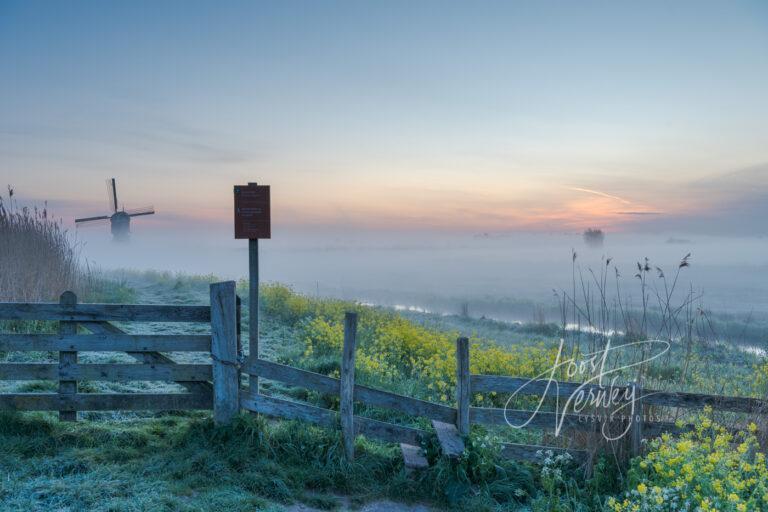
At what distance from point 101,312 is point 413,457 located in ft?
15.6

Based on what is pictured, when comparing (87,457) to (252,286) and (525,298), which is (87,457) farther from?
(525,298)

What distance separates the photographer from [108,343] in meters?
7.50

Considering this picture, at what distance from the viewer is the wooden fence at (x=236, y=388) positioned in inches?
270

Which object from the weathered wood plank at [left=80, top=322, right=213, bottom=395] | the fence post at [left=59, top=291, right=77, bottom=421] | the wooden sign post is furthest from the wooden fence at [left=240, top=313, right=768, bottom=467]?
the fence post at [left=59, top=291, right=77, bottom=421]

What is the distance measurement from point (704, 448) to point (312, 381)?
477 cm

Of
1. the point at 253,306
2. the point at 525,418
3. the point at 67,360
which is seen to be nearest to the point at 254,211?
the point at 253,306

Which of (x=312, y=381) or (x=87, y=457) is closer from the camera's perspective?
(x=87, y=457)

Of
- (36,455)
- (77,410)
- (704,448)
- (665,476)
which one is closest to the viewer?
(665,476)

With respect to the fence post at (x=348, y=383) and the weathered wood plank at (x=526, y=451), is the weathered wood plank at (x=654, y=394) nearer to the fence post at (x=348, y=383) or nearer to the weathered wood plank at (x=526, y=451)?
the weathered wood plank at (x=526, y=451)

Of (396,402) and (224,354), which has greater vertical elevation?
(224,354)

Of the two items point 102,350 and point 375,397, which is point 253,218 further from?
point 375,397

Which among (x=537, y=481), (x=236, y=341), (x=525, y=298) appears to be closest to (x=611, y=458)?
(x=537, y=481)

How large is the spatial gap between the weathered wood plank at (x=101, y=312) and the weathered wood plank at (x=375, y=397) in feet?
4.73

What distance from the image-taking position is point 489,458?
6.60 m
